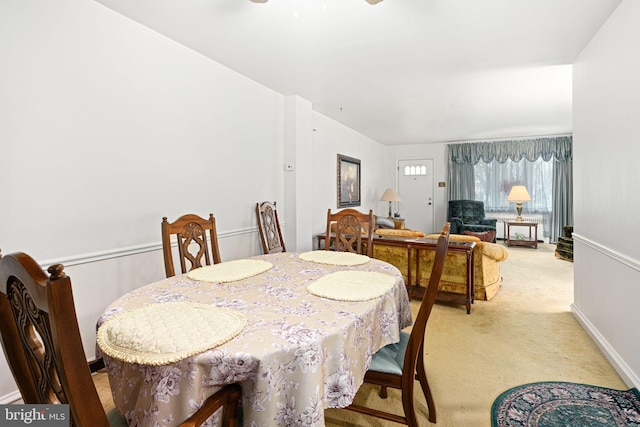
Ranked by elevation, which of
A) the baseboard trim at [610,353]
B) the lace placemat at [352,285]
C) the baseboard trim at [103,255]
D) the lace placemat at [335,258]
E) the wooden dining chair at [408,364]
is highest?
the baseboard trim at [103,255]

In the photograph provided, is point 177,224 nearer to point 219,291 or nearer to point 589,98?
point 219,291

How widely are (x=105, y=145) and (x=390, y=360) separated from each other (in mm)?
2113

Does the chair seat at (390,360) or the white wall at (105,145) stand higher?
the white wall at (105,145)

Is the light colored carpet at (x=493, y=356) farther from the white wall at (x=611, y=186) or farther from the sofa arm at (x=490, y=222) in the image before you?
the sofa arm at (x=490, y=222)

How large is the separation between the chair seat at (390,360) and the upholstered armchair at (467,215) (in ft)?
18.8

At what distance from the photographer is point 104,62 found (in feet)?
6.98

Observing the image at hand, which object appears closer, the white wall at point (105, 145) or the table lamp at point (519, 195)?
the white wall at point (105, 145)

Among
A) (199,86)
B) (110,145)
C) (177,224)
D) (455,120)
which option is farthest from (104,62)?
(455,120)

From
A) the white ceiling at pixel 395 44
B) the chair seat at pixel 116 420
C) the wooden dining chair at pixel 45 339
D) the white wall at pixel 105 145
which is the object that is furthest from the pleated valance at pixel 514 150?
the wooden dining chair at pixel 45 339

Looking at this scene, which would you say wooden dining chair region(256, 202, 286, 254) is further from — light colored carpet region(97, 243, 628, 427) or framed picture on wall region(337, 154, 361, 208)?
framed picture on wall region(337, 154, 361, 208)

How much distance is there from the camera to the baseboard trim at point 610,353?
1941mm

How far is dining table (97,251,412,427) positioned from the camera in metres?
0.89

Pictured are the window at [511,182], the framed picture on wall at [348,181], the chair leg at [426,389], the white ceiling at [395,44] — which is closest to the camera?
the chair leg at [426,389]

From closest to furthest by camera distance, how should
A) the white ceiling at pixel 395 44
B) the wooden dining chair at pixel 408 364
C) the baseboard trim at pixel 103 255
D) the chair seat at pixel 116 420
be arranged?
the chair seat at pixel 116 420
the wooden dining chair at pixel 408 364
the baseboard trim at pixel 103 255
the white ceiling at pixel 395 44
